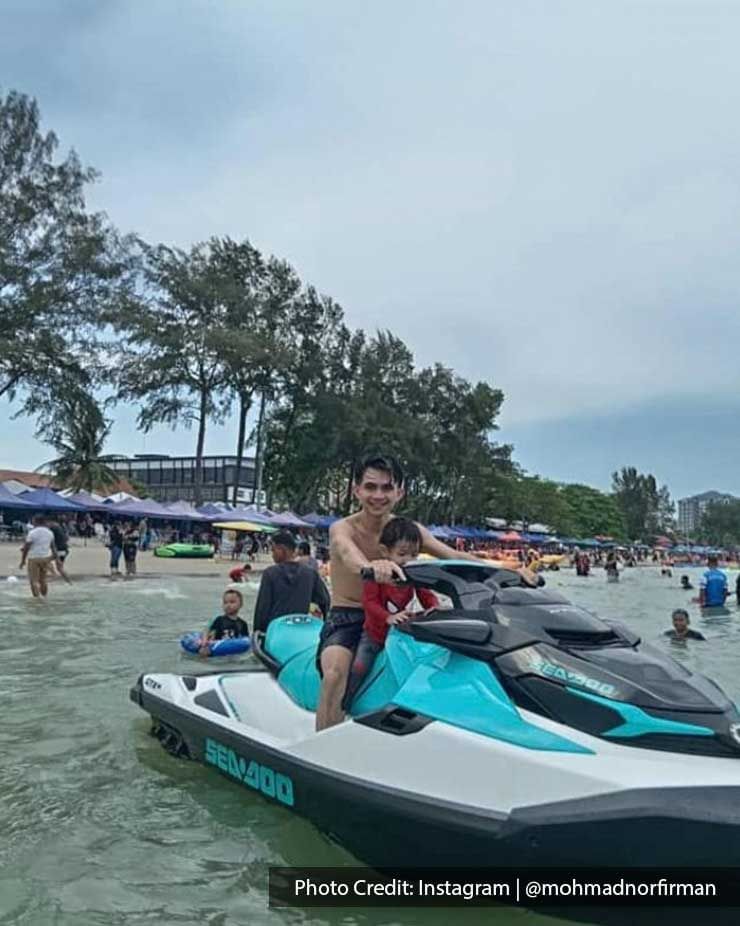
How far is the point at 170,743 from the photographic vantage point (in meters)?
5.44

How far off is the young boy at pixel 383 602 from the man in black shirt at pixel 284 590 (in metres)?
3.40

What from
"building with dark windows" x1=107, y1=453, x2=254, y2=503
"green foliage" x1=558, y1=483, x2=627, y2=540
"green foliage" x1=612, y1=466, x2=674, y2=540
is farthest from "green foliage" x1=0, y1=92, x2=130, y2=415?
"green foliage" x1=612, y1=466, x2=674, y2=540

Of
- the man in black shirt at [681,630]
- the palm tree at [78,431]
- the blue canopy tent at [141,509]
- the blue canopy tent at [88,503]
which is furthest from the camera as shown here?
the blue canopy tent at [141,509]

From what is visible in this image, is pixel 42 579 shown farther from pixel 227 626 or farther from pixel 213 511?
pixel 213 511

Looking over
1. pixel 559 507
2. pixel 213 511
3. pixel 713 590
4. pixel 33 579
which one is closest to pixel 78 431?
pixel 213 511

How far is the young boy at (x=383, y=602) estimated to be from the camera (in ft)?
13.2

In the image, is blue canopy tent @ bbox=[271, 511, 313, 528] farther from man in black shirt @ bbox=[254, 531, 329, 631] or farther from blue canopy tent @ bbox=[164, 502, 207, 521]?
man in black shirt @ bbox=[254, 531, 329, 631]

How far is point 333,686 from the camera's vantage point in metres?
4.01

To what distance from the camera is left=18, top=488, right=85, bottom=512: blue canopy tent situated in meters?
39.3

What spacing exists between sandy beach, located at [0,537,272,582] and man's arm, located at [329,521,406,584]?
19.0 m

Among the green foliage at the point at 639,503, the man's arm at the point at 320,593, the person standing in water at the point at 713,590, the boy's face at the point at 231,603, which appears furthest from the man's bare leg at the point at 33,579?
the green foliage at the point at 639,503

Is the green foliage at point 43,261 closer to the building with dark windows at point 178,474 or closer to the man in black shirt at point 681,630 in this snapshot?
the man in black shirt at point 681,630

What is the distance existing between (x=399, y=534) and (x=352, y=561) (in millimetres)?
257

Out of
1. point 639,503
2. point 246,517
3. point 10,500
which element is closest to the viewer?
point 10,500
